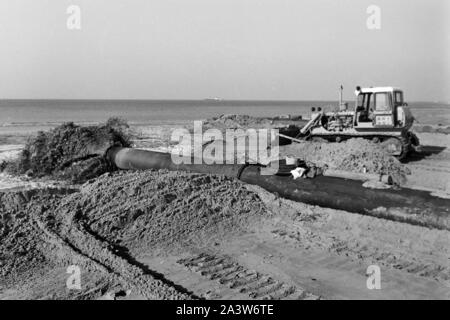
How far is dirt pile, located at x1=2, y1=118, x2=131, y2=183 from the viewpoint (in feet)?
35.5

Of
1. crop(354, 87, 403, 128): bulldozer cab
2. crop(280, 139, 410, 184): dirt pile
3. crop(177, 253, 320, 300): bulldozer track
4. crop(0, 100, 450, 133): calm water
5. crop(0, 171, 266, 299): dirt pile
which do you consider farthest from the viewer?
crop(0, 100, 450, 133): calm water

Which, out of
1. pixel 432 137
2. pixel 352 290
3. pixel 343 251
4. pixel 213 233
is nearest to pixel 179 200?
pixel 213 233

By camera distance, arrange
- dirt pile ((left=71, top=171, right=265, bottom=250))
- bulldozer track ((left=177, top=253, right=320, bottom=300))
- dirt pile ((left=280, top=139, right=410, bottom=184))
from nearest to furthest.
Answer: bulldozer track ((left=177, top=253, right=320, bottom=300)) < dirt pile ((left=71, top=171, right=265, bottom=250)) < dirt pile ((left=280, top=139, right=410, bottom=184))

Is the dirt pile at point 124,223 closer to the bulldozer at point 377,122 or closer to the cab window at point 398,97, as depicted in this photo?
the bulldozer at point 377,122

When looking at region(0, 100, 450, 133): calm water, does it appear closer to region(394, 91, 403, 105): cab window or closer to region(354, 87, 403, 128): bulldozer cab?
region(394, 91, 403, 105): cab window

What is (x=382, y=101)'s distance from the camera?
12891 millimetres

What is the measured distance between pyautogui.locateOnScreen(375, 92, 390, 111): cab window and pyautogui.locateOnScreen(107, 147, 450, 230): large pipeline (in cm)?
648

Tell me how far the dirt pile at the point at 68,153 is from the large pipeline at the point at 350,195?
283 cm

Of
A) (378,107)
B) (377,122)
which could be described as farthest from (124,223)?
(378,107)

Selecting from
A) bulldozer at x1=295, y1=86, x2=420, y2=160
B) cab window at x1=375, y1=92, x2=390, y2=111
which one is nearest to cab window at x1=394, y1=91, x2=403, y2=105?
bulldozer at x1=295, y1=86, x2=420, y2=160

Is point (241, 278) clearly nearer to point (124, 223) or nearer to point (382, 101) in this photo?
point (124, 223)

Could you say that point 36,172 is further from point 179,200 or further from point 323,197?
point 323,197

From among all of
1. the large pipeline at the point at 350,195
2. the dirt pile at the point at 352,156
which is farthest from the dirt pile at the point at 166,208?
the dirt pile at the point at 352,156

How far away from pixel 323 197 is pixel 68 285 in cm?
402
